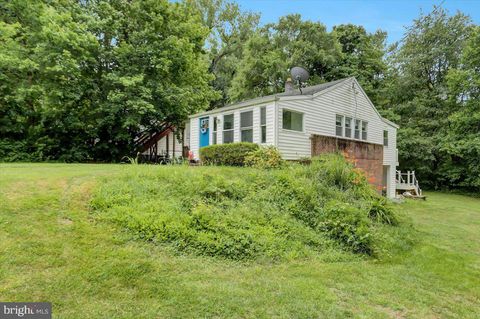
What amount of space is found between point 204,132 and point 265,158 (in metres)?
5.20

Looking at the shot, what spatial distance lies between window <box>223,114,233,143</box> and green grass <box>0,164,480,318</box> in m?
8.08

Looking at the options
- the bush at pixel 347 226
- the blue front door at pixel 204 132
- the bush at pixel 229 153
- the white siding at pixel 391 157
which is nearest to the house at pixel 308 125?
the blue front door at pixel 204 132

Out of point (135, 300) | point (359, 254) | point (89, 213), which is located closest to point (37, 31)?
point (89, 213)

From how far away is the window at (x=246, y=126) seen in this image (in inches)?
462

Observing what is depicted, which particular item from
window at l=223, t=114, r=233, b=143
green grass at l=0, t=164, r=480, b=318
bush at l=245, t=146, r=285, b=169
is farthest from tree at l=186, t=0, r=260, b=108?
green grass at l=0, t=164, r=480, b=318

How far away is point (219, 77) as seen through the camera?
2700 centimetres

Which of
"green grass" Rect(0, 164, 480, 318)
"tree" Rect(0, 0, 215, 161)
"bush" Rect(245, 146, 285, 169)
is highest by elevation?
"tree" Rect(0, 0, 215, 161)

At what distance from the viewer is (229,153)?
10688 mm

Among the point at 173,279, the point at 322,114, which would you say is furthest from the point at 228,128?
the point at 173,279

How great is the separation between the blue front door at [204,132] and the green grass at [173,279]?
8.89 meters

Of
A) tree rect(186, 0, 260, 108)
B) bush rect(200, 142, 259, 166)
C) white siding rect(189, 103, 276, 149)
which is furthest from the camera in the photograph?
tree rect(186, 0, 260, 108)
